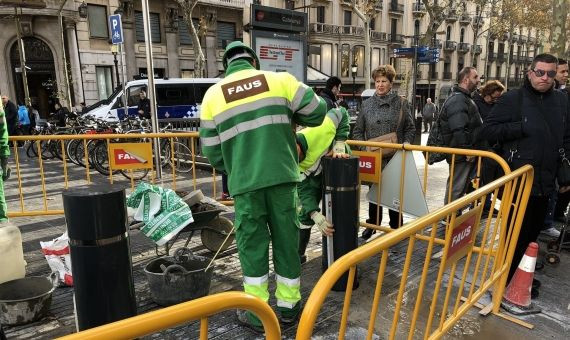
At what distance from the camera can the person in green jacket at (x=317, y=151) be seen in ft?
11.7

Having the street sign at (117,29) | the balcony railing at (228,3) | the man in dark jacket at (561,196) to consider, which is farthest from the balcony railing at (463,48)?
the man in dark jacket at (561,196)

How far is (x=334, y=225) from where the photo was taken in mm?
3605

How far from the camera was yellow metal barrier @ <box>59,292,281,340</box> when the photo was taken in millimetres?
1109

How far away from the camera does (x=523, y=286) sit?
10.9 ft

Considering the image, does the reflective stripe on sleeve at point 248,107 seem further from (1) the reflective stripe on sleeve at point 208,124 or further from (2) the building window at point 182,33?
(2) the building window at point 182,33

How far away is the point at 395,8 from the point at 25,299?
4793cm

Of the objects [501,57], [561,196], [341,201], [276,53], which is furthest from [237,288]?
[501,57]

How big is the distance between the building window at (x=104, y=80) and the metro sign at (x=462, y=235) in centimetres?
2597

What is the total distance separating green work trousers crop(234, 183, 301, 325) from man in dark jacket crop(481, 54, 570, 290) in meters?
1.73

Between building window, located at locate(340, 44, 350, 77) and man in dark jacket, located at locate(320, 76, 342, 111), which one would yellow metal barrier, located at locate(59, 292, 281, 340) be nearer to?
man in dark jacket, located at locate(320, 76, 342, 111)

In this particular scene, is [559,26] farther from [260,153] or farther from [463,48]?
[463,48]

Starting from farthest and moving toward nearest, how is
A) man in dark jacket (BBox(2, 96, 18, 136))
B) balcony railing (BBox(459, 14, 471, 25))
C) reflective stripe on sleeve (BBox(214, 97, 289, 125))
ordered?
1. balcony railing (BBox(459, 14, 471, 25))
2. man in dark jacket (BBox(2, 96, 18, 136))
3. reflective stripe on sleeve (BBox(214, 97, 289, 125))

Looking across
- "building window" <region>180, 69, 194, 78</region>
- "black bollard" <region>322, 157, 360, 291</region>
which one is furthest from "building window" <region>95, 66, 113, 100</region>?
"black bollard" <region>322, 157, 360, 291</region>

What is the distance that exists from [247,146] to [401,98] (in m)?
2.60
